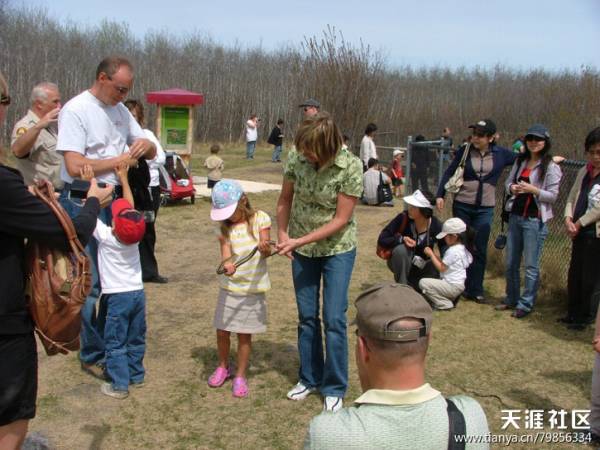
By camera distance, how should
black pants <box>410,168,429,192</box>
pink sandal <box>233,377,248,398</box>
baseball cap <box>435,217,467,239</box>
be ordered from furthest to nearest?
1. black pants <box>410,168,429,192</box>
2. baseball cap <box>435,217,467,239</box>
3. pink sandal <box>233,377,248,398</box>

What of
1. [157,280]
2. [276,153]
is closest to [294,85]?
[276,153]

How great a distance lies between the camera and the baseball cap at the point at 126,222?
154 inches

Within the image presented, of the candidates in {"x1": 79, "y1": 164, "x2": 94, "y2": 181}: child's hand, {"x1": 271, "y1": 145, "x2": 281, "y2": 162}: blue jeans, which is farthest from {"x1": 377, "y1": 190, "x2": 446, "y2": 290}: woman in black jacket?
{"x1": 271, "y1": 145, "x2": 281, "y2": 162}: blue jeans

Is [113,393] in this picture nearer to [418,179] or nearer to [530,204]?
[530,204]

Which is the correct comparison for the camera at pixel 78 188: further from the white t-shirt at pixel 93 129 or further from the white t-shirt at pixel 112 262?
the white t-shirt at pixel 112 262

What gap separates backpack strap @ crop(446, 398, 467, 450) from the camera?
5.44ft

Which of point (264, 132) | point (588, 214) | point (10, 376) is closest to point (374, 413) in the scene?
point (10, 376)

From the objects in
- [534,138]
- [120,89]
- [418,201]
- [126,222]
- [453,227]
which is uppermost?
[120,89]

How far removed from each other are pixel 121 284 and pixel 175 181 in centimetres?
798

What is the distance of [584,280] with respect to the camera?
220 inches

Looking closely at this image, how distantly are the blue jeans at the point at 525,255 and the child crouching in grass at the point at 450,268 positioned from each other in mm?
423

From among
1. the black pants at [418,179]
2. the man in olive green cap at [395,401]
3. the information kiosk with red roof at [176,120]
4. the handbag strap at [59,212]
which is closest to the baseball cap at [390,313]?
the man in olive green cap at [395,401]

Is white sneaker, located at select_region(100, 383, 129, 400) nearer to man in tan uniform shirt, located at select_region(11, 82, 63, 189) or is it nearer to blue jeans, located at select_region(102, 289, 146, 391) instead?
blue jeans, located at select_region(102, 289, 146, 391)

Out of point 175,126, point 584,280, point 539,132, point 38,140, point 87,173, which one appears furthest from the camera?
point 175,126
